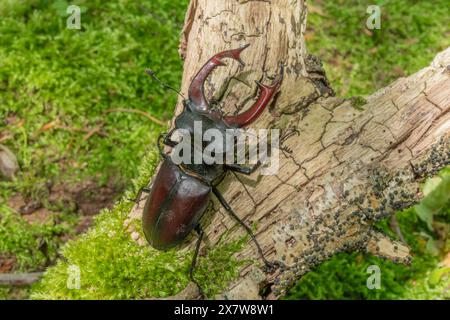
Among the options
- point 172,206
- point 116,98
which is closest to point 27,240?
point 116,98

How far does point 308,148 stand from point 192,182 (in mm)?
618

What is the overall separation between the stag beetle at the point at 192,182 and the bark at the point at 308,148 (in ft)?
0.25

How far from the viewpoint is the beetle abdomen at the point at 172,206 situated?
7.94 feet

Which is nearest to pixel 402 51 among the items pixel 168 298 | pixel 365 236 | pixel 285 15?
pixel 285 15

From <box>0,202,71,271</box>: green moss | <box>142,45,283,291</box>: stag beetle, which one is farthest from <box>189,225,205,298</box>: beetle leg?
<box>0,202,71,271</box>: green moss

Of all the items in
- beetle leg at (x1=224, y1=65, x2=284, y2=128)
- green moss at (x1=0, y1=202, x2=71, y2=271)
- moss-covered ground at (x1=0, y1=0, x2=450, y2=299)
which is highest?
beetle leg at (x1=224, y1=65, x2=284, y2=128)

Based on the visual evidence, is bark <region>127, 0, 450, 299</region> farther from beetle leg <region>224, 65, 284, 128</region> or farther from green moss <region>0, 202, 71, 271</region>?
green moss <region>0, 202, 71, 271</region>

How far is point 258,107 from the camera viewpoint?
7.72 ft

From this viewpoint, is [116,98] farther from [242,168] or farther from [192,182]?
[242,168]

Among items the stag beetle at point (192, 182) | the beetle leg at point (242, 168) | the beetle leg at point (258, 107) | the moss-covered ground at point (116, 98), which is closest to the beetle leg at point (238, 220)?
the stag beetle at point (192, 182)

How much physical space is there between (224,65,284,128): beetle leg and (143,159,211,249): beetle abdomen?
380 millimetres

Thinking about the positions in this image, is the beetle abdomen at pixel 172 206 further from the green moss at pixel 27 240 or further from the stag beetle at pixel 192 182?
the green moss at pixel 27 240

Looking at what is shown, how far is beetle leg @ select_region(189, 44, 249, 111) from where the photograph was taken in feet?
7.78
